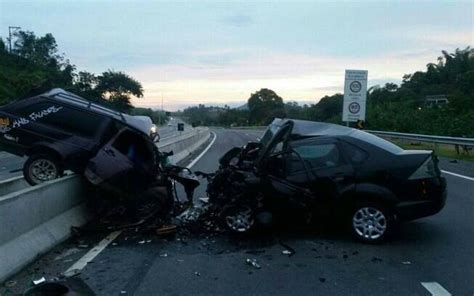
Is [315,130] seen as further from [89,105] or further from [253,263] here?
[89,105]

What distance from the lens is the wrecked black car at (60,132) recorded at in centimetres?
1039

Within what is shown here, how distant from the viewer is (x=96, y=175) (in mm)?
8945

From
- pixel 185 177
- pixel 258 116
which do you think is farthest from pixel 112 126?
pixel 258 116

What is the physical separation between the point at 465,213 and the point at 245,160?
4071 millimetres

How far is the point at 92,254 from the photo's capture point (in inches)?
→ 297

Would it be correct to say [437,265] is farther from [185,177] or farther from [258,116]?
[258,116]

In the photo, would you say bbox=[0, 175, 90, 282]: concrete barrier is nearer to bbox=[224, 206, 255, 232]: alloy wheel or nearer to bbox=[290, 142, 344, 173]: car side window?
bbox=[224, 206, 255, 232]: alloy wheel

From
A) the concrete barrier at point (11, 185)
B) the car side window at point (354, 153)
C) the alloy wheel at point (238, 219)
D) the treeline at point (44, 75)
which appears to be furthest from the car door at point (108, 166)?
the treeline at point (44, 75)

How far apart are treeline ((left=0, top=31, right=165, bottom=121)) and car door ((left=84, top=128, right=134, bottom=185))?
1779 cm

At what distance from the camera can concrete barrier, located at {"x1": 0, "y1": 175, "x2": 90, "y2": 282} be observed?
645cm

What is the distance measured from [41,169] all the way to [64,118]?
1.04m

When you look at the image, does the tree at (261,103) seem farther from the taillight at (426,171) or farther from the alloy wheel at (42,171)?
the taillight at (426,171)

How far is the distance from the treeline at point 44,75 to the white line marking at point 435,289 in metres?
22.0

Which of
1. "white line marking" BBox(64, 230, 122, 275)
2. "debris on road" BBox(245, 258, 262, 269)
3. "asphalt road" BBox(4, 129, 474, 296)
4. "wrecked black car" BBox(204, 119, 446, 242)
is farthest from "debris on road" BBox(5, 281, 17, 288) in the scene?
"wrecked black car" BBox(204, 119, 446, 242)
